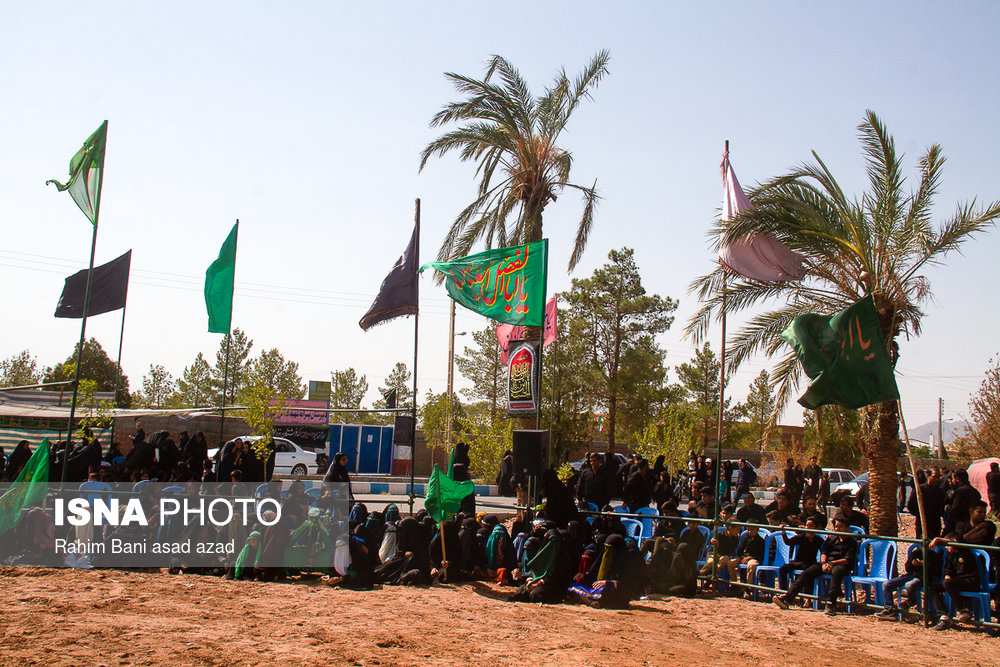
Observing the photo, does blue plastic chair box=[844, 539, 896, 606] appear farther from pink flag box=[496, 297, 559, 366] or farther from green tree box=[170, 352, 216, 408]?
green tree box=[170, 352, 216, 408]

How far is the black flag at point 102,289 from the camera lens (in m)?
20.5

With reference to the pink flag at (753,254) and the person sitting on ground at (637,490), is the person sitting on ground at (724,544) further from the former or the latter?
the pink flag at (753,254)

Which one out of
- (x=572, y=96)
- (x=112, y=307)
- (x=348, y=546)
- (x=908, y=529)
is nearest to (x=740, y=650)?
(x=348, y=546)

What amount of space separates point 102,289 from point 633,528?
1503 centimetres

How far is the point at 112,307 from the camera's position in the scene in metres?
20.7

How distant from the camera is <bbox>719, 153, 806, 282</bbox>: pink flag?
1506 centimetres

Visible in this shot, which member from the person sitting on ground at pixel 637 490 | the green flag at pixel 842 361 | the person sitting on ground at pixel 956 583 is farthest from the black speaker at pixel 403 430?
the person sitting on ground at pixel 956 583

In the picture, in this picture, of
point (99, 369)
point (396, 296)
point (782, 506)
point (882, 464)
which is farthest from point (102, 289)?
point (99, 369)

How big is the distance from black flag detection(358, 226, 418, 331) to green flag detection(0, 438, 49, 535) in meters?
6.70

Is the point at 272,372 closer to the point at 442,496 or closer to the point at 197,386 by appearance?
the point at 197,386

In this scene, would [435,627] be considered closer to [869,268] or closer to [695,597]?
[695,597]

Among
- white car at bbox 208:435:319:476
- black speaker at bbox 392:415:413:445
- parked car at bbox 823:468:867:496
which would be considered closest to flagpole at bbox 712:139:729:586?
black speaker at bbox 392:415:413:445

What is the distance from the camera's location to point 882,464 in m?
15.4

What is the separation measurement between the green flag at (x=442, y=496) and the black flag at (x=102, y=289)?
12.7 meters
